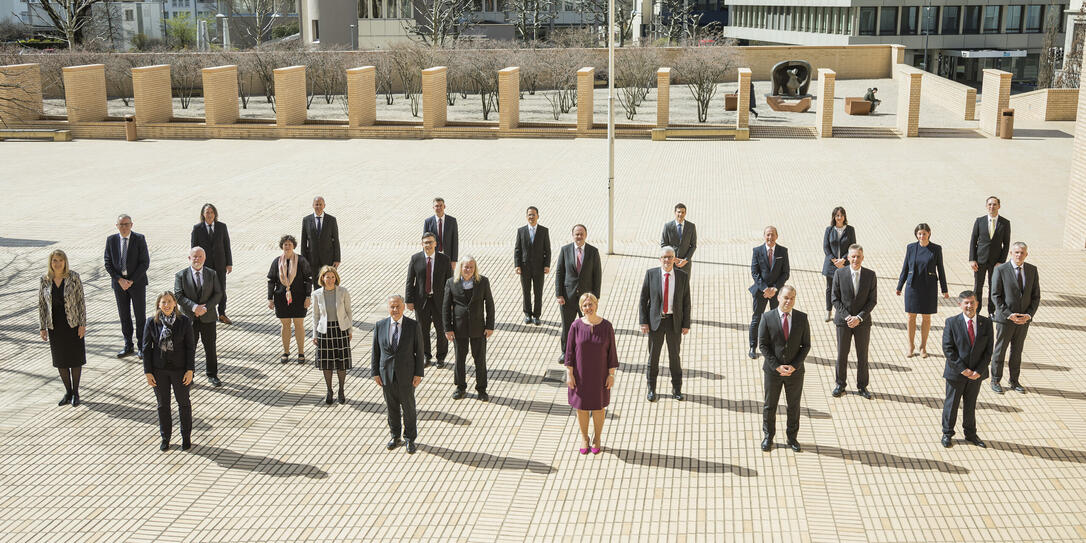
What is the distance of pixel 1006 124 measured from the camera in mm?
26672

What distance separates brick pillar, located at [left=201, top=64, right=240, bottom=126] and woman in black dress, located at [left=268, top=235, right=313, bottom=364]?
19.2 m

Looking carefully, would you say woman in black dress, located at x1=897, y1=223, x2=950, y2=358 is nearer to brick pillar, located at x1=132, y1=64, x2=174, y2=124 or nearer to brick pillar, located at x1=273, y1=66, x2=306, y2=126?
brick pillar, located at x1=273, y1=66, x2=306, y2=126

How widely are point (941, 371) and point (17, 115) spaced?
2760 cm

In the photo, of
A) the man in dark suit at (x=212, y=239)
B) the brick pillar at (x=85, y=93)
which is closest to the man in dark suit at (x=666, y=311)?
the man in dark suit at (x=212, y=239)

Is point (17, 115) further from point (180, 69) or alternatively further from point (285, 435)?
point (285, 435)

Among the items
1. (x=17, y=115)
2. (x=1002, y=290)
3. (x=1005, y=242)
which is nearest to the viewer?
(x=1002, y=290)

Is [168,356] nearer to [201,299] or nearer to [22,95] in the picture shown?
[201,299]

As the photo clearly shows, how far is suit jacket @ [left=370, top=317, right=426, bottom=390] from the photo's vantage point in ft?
27.8

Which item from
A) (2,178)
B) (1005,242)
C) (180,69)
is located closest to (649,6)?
(180,69)

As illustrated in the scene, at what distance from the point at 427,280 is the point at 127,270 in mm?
3369

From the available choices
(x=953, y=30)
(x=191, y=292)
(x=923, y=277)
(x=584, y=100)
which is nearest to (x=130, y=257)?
(x=191, y=292)

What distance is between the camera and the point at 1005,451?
335 inches

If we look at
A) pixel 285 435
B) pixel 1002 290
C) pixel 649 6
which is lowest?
pixel 285 435

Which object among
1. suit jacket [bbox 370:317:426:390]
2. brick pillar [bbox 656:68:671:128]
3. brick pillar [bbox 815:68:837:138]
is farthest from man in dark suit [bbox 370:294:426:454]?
brick pillar [bbox 815:68:837:138]
